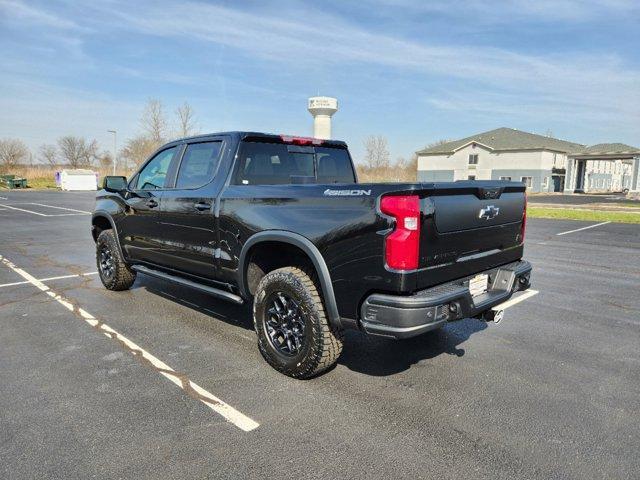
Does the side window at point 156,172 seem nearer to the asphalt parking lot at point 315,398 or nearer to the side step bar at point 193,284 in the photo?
the side step bar at point 193,284

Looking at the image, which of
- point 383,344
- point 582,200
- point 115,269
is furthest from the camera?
point 582,200

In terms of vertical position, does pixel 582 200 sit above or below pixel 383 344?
above

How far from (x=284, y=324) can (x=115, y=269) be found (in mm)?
3382

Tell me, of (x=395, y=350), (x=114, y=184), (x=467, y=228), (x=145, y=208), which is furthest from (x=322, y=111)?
(x=467, y=228)

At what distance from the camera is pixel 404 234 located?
2.94m

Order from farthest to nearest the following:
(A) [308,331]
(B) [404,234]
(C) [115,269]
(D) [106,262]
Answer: (D) [106,262]
(C) [115,269]
(A) [308,331]
(B) [404,234]

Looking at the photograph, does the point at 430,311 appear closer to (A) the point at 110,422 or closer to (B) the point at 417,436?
(B) the point at 417,436

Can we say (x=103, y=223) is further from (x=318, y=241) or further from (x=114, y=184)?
(x=318, y=241)

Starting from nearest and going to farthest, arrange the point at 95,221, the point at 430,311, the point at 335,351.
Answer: the point at 430,311 → the point at 335,351 → the point at 95,221

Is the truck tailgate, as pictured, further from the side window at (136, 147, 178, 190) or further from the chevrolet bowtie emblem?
the side window at (136, 147, 178, 190)

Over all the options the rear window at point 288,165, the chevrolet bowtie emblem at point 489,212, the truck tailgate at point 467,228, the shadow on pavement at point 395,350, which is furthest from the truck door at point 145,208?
the chevrolet bowtie emblem at point 489,212

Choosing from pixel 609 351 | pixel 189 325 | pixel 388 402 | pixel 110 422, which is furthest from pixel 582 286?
pixel 110 422

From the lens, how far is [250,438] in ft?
9.25

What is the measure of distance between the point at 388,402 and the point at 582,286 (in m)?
5.07
